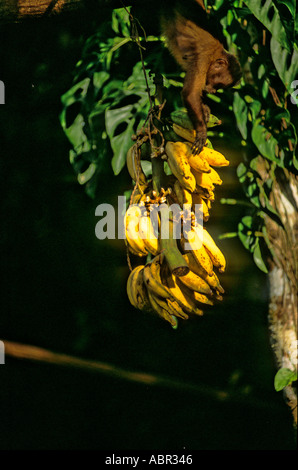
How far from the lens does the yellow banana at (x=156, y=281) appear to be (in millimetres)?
794

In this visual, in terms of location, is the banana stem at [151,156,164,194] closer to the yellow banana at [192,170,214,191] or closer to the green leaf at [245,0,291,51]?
the yellow banana at [192,170,214,191]

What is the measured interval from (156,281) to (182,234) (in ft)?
0.25

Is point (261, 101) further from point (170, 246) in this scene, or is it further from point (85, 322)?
point (85, 322)

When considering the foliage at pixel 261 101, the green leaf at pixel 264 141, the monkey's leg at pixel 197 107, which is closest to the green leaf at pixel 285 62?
the foliage at pixel 261 101

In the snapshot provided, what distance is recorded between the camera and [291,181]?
4.03ft

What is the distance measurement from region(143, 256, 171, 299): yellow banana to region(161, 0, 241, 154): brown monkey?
0.17m

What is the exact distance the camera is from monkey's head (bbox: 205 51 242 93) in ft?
2.63

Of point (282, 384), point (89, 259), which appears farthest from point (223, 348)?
point (89, 259)

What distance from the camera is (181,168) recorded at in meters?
0.76

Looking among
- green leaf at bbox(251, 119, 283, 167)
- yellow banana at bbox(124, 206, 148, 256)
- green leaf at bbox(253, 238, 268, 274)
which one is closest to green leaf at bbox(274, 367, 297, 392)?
green leaf at bbox(253, 238, 268, 274)

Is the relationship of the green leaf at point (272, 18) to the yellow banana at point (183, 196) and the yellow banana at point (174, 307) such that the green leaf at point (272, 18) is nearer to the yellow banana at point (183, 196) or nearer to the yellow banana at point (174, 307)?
the yellow banana at point (183, 196)

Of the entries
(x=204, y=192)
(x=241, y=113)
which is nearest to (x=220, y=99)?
(x=241, y=113)

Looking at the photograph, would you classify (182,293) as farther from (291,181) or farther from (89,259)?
(89,259)
